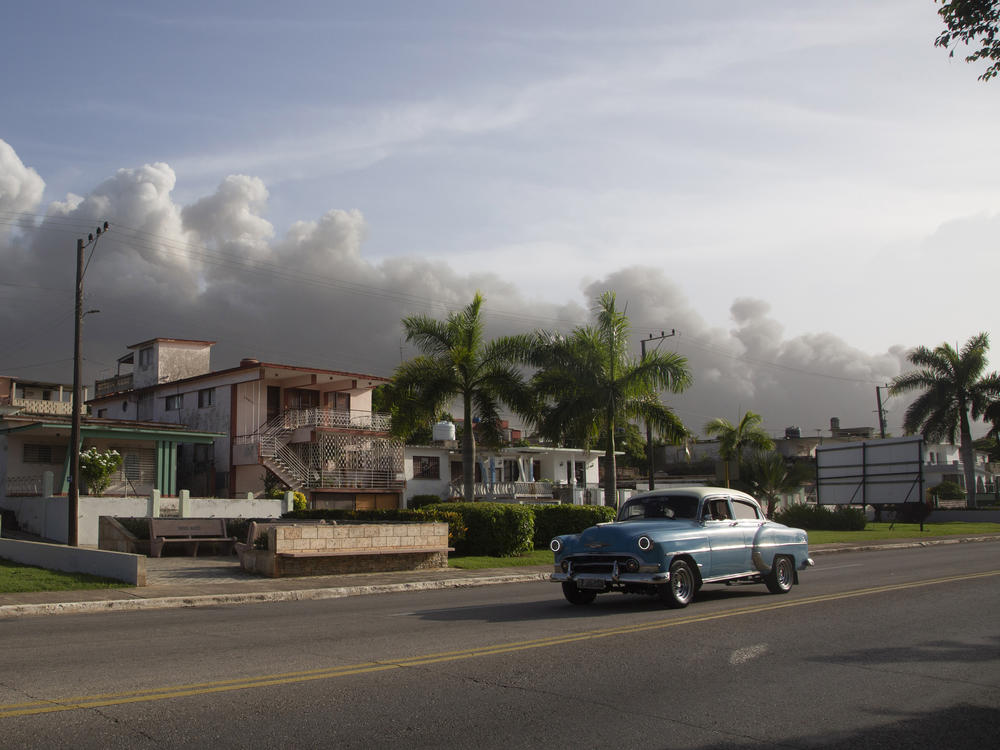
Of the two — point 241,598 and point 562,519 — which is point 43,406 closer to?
point 562,519

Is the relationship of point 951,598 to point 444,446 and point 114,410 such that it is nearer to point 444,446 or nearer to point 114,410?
point 444,446

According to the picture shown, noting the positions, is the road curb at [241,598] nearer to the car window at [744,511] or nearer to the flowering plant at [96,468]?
the car window at [744,511]

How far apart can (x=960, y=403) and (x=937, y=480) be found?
72.5 feet

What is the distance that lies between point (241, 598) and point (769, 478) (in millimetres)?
33948

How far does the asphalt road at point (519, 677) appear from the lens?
5965 millimetres

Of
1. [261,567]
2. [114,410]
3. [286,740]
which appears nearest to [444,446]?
[114,410]

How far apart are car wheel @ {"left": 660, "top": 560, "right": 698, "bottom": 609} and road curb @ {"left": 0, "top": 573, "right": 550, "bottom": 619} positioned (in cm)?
683

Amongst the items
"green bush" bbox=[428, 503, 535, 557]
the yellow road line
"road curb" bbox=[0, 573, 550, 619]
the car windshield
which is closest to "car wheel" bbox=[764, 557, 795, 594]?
the yellow road line

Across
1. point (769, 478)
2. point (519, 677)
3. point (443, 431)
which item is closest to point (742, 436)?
point (769, 478)

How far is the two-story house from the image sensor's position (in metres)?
40.3

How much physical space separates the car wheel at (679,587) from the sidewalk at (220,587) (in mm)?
6897

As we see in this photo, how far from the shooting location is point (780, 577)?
14680 mm

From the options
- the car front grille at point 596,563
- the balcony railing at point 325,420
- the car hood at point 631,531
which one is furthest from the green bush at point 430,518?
the balcony railing at point 325,420

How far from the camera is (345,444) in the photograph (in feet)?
136
